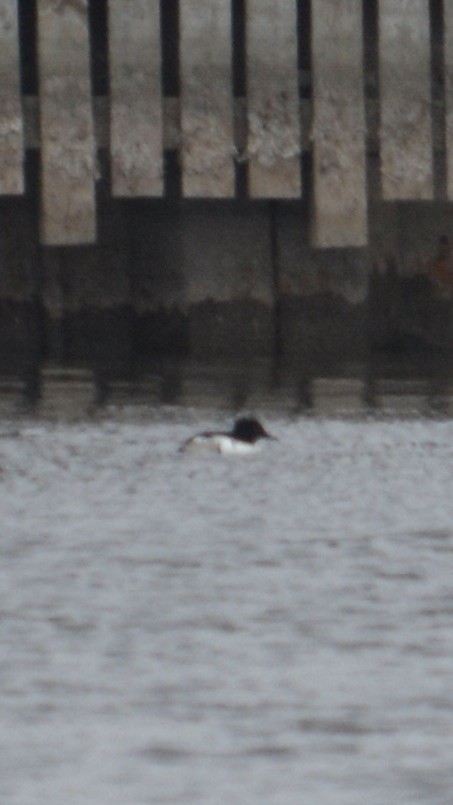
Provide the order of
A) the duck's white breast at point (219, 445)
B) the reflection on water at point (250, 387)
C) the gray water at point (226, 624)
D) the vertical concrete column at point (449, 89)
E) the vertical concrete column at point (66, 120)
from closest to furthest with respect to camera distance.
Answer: the gray water at point (226, 624)
the duck's white breast at point (219, 445)
the reflection on water at point (250, 387)
the vertical concrete column at point (66, 120)
the vertical concrete column at point (449, 89)

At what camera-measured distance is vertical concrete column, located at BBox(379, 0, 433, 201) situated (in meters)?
13.0

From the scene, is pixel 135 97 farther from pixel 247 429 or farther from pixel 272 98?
pixel 247 429

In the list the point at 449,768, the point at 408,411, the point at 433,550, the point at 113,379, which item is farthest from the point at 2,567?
the point at 113,379

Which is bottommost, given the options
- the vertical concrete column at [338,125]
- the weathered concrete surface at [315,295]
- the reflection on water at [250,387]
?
the reflection on water at [250,387]

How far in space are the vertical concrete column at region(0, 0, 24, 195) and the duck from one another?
131 inches

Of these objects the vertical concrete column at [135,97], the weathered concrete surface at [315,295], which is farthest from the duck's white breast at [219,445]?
the weathered concrete surface at [315,295]

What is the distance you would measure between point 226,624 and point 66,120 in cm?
697

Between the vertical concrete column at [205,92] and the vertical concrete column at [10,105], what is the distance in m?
0.82

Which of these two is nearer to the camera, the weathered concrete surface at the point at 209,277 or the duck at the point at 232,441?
the duck at the point at 232,441

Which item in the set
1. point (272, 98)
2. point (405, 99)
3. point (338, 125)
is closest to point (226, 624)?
point (272, 98)

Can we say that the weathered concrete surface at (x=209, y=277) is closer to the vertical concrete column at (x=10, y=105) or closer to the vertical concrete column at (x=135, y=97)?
the vertical concrete column at (x=135, y=97)

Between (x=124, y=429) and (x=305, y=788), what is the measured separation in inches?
228

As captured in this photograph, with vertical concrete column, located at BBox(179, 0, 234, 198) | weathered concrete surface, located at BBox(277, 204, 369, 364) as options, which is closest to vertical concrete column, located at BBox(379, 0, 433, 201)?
weathered concrete surface, located at BBox(277, 204, 369, 364)

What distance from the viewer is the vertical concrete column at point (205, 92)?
1269 centimetres
